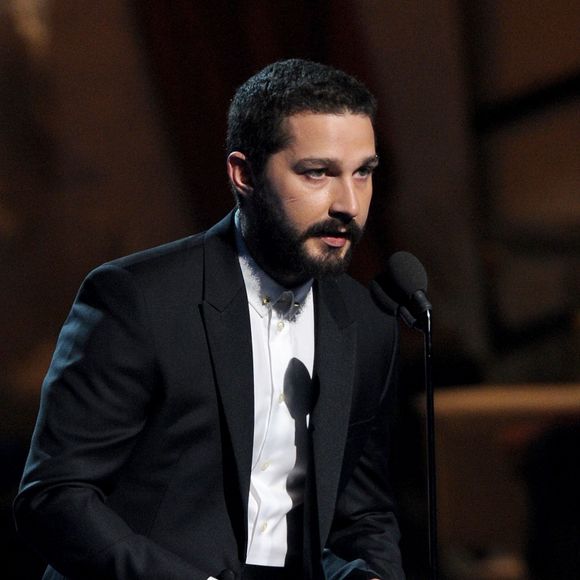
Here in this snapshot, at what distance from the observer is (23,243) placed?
9.53 ft

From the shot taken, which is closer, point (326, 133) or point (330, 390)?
point (326, 133)

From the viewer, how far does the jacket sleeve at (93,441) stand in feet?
5.12

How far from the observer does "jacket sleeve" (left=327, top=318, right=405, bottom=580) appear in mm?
1889

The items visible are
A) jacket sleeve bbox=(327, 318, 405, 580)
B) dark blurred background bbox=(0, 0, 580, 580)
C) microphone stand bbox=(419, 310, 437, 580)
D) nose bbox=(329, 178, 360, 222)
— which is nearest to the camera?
microphone stand bbox=(419, 310, 437, 580)

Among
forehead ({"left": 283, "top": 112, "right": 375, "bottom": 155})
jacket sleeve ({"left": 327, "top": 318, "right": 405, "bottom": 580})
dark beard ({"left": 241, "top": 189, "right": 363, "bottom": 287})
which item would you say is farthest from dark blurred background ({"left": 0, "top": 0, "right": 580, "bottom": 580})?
forehead ({"left": 283, "top": 112, "right": 375, "bottom": 155})

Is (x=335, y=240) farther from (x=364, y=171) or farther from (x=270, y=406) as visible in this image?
(x=270, y=406)

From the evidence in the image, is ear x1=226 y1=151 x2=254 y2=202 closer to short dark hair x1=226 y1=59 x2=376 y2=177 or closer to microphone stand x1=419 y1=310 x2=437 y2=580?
short dark hair x1=226 y1=59 x2=376 y2=177

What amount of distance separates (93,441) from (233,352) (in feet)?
0.87

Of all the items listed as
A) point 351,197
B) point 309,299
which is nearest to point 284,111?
point 351,197

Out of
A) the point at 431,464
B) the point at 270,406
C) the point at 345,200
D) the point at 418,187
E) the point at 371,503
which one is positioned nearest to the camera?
the point at 431,464

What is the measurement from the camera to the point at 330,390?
1.80m

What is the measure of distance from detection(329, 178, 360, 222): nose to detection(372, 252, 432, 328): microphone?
10cm

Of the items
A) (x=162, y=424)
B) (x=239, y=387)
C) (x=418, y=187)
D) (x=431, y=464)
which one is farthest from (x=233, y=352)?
(x=418, y=187)

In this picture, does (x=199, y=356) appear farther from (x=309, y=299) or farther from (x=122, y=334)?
(x=309, y=299)
